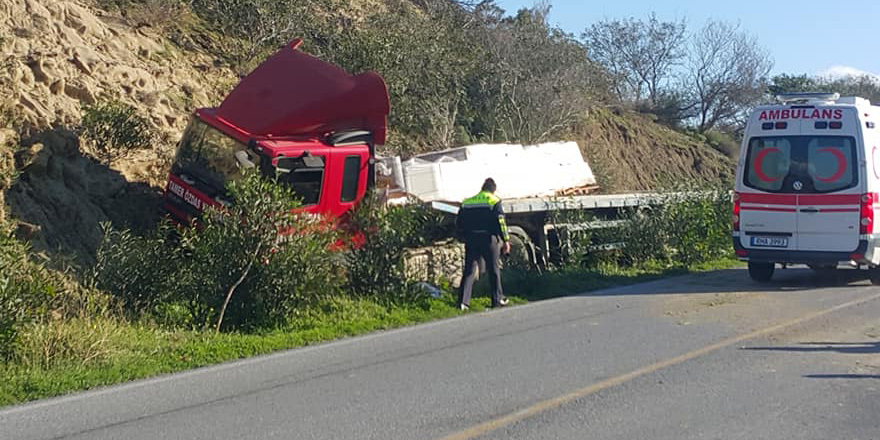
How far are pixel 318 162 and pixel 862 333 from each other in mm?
6849

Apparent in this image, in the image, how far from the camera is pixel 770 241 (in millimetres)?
15227

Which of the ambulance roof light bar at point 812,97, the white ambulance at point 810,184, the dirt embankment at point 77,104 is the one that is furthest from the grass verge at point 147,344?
the ambulance roof light bar at point 812,97

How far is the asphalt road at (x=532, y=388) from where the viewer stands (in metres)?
6.86

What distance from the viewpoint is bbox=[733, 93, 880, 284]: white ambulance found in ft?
48.0

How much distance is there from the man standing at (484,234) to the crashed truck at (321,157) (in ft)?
3.06

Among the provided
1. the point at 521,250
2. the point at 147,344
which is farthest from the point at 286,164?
the point at 521,250

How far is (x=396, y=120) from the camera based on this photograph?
21.6 m

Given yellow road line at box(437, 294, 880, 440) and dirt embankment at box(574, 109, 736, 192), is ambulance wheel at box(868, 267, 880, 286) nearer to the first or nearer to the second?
yellow road line at box(437, 294, 880, 440)

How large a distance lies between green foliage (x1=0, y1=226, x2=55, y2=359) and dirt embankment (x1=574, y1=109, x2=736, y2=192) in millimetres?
21278

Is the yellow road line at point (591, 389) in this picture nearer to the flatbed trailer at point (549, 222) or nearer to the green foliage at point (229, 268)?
the green foliage at point (229, 268)

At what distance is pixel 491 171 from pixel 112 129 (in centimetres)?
612

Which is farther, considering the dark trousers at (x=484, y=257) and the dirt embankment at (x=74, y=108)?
the dark trousers at (x=484, y=257)

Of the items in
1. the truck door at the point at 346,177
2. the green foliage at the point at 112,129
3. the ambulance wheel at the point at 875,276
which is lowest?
the ambulance wheel at the point at 875,276

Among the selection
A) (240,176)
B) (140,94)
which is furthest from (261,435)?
(140,94)
